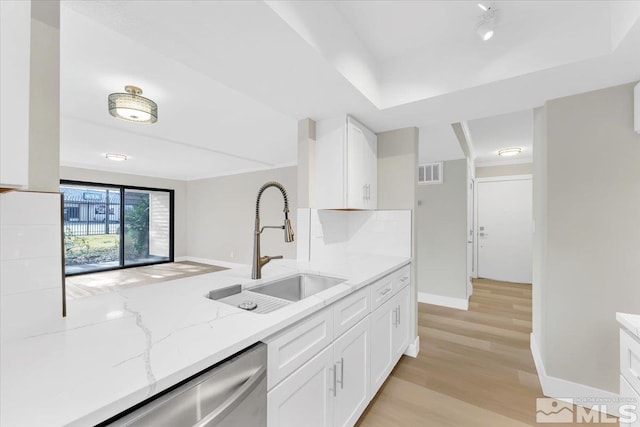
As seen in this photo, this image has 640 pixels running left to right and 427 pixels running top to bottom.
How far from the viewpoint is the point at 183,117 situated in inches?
118

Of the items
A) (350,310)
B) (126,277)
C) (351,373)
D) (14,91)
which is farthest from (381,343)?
(126,277)

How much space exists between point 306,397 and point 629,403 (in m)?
1.26

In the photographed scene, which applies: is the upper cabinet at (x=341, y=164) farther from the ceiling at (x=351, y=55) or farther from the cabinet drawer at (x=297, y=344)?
the cabinet drawer at (x=297, y=344)

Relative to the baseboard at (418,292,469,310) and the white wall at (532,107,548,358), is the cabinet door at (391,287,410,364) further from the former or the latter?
the baseboard at (418,292,469,310)

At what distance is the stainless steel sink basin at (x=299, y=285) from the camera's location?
1.69 meters

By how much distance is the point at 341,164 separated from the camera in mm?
2201

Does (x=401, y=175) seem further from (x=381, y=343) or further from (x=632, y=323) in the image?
(x=632, y=323)

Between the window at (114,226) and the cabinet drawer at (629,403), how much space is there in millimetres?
7243

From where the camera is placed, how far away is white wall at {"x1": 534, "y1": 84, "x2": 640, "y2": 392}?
5.62ft

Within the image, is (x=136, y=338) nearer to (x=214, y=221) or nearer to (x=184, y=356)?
(x=184, y=356)

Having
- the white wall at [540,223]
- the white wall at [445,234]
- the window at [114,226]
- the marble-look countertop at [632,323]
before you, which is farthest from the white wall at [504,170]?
the window at [114,226]

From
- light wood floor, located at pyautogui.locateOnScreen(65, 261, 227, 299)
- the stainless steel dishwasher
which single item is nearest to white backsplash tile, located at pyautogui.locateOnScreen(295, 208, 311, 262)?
the stainless steel dishwasher

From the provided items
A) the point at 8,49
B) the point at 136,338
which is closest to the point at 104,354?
the point at 136,338

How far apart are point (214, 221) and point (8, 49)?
6.66m
